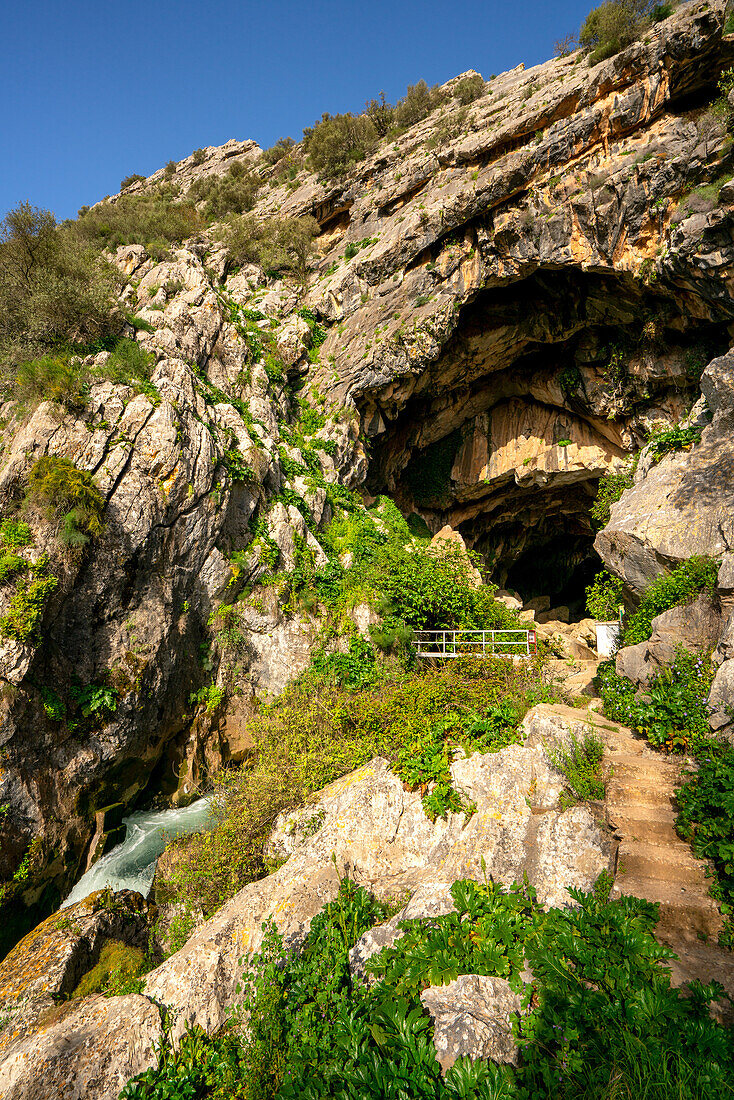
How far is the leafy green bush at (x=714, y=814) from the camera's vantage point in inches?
160

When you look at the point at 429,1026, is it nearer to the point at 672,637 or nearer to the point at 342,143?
the point at 672,637

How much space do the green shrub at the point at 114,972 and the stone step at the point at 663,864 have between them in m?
5.81

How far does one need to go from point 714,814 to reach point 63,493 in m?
11.9

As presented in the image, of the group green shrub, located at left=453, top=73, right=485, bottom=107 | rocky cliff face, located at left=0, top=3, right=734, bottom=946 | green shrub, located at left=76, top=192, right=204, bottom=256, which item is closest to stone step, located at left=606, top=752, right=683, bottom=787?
rocky cliff face, located at left=0, top=3, right=734, bottom=946

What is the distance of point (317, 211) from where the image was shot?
75.9 feet

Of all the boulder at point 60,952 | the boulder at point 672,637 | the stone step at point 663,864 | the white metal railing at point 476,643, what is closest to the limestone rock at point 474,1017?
the stone step at point 663,864

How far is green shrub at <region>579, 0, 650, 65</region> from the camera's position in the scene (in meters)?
14.0

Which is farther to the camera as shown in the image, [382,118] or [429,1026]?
[382,118]

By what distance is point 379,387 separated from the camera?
1720 centimetres

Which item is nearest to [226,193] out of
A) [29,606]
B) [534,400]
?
[534,400]

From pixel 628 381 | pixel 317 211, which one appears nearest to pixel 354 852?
pixel 628 381

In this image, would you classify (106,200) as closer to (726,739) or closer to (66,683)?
(66,683)

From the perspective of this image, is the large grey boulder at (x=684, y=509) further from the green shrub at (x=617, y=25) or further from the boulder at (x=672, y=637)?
the green shrub at (x=617, y=25)

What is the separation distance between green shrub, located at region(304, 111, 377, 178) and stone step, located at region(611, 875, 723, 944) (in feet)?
98.9
